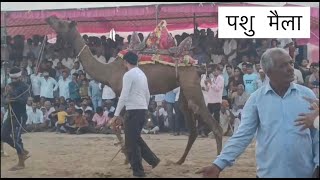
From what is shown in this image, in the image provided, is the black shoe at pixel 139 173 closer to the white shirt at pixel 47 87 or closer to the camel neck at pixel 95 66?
the camel neck at pixel 95 66

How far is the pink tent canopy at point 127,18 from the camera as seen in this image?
11.4 metres

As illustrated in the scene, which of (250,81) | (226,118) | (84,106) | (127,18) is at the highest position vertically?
(127,18)

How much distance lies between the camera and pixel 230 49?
12672 mm

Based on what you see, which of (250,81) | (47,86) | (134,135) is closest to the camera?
(134,135)

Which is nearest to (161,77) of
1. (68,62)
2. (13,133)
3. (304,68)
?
(13,133)

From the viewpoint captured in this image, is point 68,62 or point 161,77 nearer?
point 161,77

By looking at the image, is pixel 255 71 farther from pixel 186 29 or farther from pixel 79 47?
pixel 79 47

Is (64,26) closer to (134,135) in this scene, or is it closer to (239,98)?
(134,135)

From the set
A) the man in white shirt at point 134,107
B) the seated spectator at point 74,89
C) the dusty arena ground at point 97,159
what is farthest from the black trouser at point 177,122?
the man in white shirt at point 134,107

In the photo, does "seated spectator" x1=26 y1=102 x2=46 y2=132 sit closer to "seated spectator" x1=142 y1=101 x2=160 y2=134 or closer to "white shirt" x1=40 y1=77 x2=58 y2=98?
"white shirt" x1=40 y1=77 x2=58 y2=98

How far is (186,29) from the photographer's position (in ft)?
44.8

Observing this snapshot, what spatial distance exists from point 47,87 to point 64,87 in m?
0.41

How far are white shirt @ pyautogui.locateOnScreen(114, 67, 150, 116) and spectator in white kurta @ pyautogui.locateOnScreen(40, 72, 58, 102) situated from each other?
5.46 m

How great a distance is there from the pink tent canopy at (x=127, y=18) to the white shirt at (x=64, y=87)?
1.12 metres
